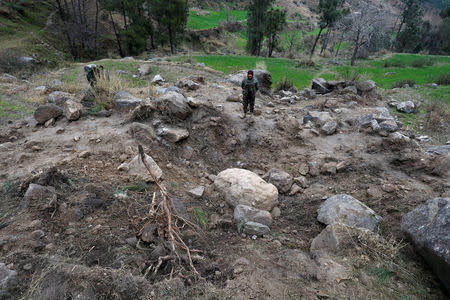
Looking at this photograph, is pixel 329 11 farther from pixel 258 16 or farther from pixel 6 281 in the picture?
pixel 6 281

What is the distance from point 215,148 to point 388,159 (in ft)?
11.5

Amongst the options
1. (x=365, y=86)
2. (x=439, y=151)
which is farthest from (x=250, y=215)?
(x=365, y=86)

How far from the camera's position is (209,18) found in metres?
45.7

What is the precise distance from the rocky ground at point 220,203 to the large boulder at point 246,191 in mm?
20

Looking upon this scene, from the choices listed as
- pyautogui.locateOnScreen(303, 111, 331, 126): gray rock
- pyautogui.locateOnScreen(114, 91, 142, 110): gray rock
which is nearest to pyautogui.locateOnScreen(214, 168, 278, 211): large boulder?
pyautogui.locateOnScreen(303, 111, 331, 126): gray rock

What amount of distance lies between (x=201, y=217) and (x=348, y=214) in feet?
6.55

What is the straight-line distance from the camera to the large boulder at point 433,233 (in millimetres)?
2312

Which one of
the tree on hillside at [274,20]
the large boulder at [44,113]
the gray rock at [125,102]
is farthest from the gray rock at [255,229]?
the tree on hillside at [274,20]

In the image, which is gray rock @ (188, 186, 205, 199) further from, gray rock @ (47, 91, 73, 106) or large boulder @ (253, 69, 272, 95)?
large boulder @ (253, 69, 272, 95)

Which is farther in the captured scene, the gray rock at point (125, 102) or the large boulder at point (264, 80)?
the large boulder at point (264, 80)

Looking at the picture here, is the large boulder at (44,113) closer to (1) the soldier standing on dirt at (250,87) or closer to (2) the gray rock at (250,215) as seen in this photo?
(1) the soldier standing on dirt at (250,87)

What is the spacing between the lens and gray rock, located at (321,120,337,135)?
19.4 feet

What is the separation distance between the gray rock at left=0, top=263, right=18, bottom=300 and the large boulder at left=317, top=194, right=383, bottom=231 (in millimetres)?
3367

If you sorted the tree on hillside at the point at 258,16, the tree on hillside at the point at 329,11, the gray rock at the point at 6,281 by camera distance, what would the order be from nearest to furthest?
the gray rock at the point at 6,281 → the tree on hillside at the point at 329,11 → the tree on hillside at the point at 258,16
